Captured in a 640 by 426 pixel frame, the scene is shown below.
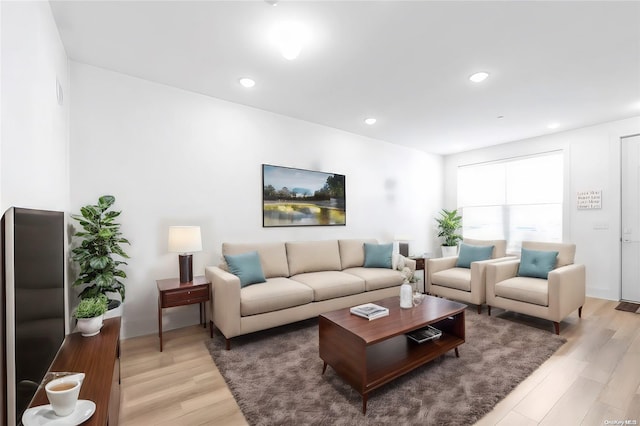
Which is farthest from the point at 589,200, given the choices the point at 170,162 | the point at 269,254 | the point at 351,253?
the point at 170,162

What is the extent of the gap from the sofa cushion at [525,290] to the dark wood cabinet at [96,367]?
3707 mm

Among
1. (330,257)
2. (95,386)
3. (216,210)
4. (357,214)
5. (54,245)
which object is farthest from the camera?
(357,214)

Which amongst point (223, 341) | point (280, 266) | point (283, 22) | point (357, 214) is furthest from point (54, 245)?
point (357, 214)

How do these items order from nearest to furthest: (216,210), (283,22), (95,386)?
(95,386), (283,22), (216,210)

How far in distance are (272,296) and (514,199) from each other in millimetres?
4708

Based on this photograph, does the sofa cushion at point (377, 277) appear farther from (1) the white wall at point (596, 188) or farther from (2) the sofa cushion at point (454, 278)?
(1) the white wall at point (596, 188)

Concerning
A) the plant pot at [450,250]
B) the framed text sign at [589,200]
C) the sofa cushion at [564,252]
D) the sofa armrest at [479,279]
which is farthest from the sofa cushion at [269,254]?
the framed text sign at [589,200]

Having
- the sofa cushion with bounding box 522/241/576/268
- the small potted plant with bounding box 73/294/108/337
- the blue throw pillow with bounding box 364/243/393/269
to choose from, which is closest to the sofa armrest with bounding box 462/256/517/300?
the sofa cushion with bounding box 522/241/576/268

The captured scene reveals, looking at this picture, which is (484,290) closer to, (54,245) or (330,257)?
(330,257)

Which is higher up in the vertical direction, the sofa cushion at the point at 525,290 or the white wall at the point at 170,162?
the white wall at the point at 170,162

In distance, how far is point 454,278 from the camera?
383 centimetres

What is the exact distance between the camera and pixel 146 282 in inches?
118

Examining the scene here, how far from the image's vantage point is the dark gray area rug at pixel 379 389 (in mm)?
1771

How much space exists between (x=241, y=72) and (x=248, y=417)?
9.37 ft
